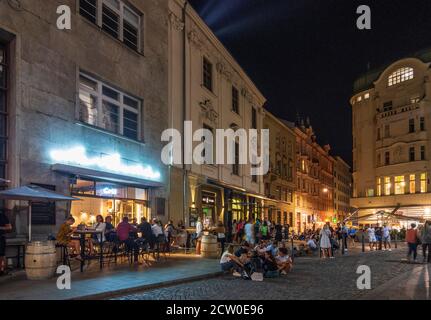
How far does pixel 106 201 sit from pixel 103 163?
158 centimetres

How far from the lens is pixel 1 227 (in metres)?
11.7

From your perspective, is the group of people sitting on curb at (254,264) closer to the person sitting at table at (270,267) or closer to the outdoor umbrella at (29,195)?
the person sitting at table at (270,267)

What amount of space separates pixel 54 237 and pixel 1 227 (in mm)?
2585

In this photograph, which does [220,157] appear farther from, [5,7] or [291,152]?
[291,152]

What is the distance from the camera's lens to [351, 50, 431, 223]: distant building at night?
5166cm

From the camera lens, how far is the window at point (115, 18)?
1783 cm

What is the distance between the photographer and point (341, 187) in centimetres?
10550

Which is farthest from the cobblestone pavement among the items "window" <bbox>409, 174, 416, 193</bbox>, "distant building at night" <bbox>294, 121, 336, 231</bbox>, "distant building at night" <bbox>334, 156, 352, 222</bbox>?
"distant building at night" <bbox>334, 156, 352, 222</bbox>

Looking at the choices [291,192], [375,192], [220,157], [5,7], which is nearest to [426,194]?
[375,192]

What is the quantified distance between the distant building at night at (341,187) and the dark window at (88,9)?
83.2m

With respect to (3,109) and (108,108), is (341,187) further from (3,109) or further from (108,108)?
(3,109)

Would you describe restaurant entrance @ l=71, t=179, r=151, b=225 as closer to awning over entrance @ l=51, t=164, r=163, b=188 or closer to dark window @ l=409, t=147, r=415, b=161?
awning over entrance @ l=51, t=164, r=163, b=188

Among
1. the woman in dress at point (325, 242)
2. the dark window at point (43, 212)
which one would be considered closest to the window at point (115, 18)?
the dark window at point (43, 212)

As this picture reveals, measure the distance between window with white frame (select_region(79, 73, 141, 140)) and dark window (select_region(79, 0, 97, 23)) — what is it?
2.37 metres
